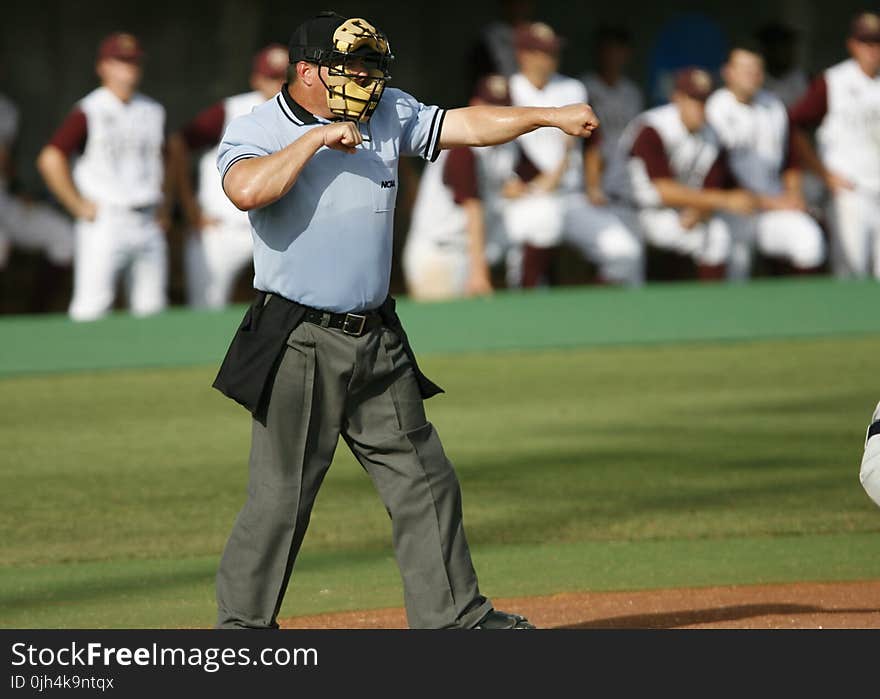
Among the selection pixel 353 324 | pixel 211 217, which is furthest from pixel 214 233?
pixel 353 324

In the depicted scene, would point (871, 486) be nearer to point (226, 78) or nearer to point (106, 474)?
point (106, 474)

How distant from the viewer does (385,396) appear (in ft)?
17.5

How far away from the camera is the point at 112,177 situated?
1243 centimetres

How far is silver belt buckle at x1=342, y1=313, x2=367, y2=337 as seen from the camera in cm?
523

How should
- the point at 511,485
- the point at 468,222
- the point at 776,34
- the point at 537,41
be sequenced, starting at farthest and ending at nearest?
1. the point at 776,34
2. the point at 537,41
3. the point at 468,222
4. the point at 511,485

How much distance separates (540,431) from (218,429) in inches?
71.2

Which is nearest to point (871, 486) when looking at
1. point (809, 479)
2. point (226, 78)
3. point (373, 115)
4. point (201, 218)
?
point (373, 115)

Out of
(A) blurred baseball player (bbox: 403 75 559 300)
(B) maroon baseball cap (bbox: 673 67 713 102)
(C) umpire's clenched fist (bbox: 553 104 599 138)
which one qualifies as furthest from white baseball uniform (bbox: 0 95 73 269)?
(C) umpire's clenched fist (bbox: 553 104 599 138)

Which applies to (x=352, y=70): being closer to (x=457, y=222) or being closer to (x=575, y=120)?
(x=575, y=120)

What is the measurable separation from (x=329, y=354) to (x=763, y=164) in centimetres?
928

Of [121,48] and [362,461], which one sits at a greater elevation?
[121,48]

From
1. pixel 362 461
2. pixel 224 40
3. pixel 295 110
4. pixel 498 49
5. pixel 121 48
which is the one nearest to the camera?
pixel 295 110

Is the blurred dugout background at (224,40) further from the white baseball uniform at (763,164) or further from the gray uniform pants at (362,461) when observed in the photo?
the gray uniform pants at (362,461)

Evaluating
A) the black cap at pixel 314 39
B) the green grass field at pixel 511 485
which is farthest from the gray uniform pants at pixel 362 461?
the green grass field at pixel 511 485
